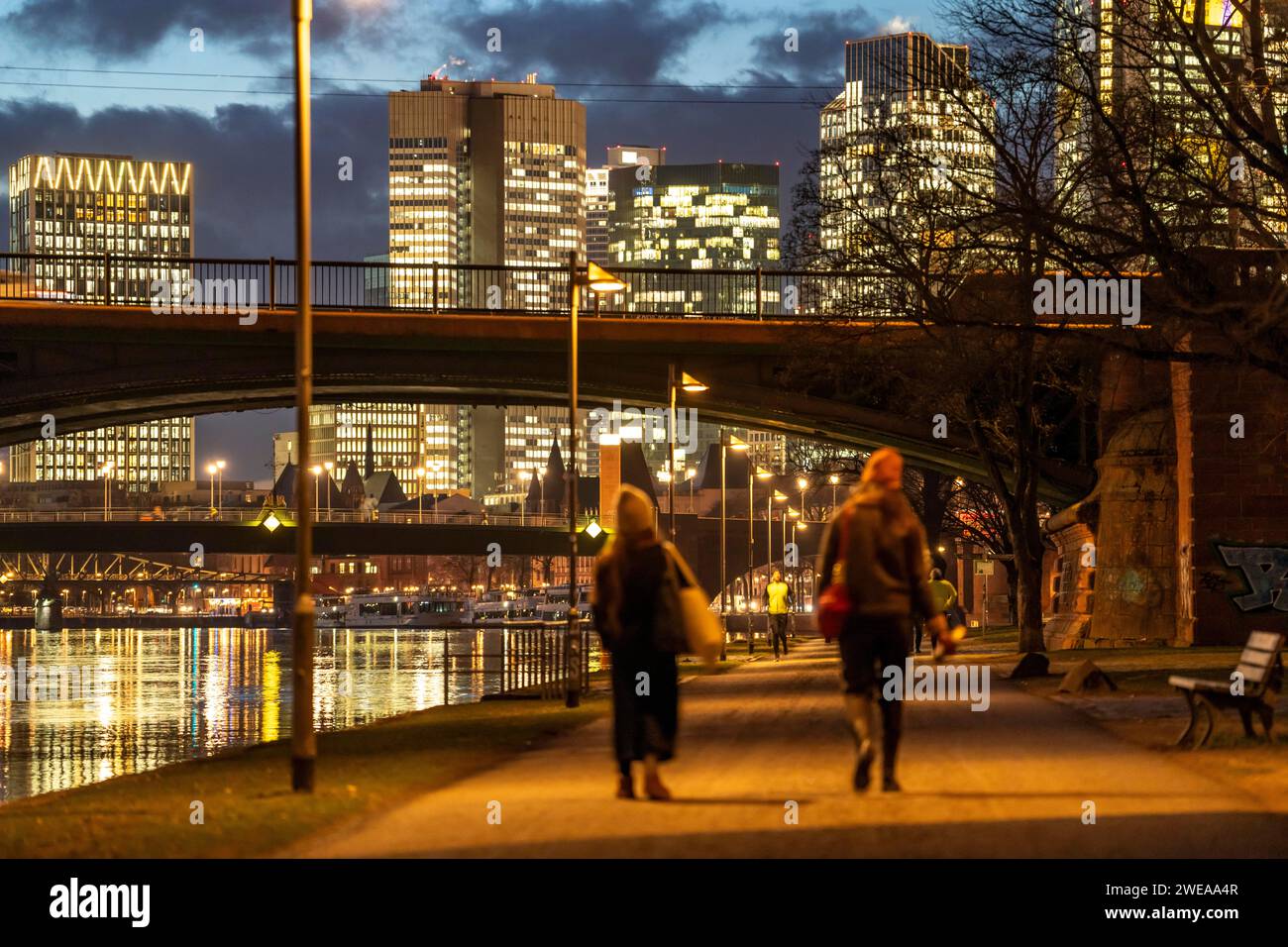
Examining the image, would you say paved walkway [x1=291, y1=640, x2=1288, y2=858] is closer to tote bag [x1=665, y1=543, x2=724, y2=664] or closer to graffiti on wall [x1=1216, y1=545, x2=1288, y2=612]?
tote bag [x1=665, y1=543, x2=724, y2=664]

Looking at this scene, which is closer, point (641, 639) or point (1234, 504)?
point (641, 639)

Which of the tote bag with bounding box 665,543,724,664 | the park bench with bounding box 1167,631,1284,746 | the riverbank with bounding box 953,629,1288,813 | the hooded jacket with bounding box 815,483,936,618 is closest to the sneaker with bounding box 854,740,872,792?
the hooded jacket with bounding box 815,483,936,618

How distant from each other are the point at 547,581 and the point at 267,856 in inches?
7468

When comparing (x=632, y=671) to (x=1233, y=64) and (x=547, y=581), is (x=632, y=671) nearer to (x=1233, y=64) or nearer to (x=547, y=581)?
(x=1233, y=64)

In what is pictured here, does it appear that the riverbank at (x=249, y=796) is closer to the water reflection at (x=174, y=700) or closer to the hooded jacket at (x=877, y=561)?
the hooded jacket at (x=877, y=561)

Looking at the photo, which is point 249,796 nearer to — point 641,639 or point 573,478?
point 641,639

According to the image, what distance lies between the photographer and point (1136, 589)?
40.3 meters

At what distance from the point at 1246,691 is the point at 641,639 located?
644 centimetres

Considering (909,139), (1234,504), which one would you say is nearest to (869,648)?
(909,139)

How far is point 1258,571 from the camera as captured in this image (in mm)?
37219

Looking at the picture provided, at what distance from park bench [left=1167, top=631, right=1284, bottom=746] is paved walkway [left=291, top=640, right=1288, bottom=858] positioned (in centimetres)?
54

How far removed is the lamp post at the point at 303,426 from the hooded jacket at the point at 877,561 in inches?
139

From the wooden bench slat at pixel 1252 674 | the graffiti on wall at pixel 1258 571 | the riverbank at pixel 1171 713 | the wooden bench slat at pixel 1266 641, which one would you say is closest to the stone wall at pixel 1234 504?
the graffiti on wall at pixel 1258 571

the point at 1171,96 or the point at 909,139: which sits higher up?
the point at 909,139
